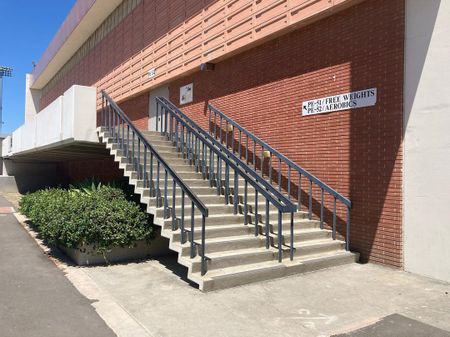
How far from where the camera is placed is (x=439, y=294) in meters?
5.08

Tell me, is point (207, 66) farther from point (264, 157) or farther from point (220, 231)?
point (220, 231)

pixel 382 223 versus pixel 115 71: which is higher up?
pixel 115 71

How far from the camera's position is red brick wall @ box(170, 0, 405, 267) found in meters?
6.31

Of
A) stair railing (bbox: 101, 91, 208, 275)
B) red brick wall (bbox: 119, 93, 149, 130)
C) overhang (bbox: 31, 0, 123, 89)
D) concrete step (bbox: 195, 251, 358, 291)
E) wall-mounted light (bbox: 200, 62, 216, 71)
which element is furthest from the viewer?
overhang (bbox: 31, 0, 123, 89)

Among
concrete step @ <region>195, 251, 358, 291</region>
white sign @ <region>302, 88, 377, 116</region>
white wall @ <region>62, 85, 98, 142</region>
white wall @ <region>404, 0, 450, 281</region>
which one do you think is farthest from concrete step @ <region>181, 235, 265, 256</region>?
white wall @ <region>62, 85, 98, 142</region>

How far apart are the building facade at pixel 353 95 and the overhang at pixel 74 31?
7.98m

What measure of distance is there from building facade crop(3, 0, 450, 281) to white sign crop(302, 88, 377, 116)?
0.02 metres

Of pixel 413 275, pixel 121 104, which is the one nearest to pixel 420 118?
pixel 413 275

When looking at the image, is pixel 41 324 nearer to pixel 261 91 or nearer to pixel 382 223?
pixel 382 223

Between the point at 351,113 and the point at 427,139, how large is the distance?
1.41 m

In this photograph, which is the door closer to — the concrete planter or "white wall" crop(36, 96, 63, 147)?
"white wall" crop(36, 96, 63, 147)

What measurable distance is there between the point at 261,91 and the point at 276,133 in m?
1.09

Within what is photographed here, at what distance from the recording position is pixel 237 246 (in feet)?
19.5

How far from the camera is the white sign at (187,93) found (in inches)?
462
